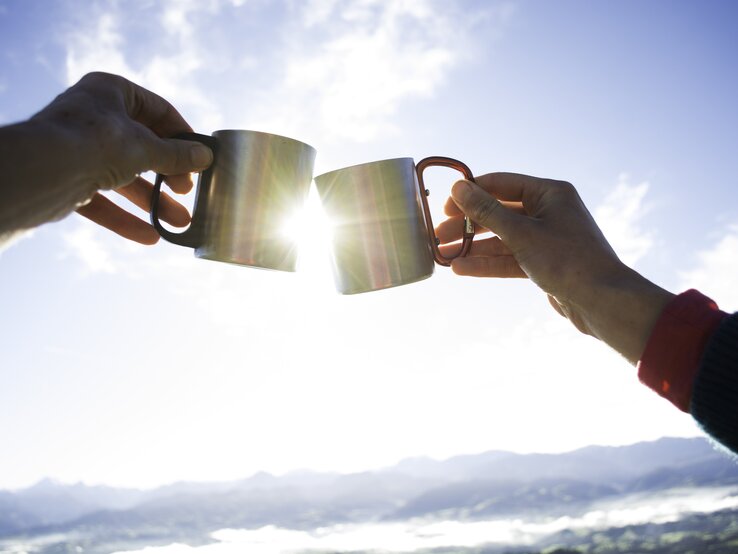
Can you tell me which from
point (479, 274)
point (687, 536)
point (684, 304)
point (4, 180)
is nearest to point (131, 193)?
point (4, 180)

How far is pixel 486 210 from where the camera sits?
9.05 ft

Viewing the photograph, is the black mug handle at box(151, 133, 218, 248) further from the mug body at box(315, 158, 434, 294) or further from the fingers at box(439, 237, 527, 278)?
the fingers at box(439, 237, 527, 278)

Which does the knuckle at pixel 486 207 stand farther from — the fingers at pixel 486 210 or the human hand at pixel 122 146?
the human hand at pixel 122 146

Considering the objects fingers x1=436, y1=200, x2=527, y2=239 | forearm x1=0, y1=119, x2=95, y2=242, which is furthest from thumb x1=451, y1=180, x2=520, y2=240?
forearm x1=0, y1=119, x2=95, y2=242

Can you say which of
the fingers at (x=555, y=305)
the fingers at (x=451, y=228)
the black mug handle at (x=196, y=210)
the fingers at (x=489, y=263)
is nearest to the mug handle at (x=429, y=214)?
the fingers at (x=489, y=263)

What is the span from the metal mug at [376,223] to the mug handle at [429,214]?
0.30 ft

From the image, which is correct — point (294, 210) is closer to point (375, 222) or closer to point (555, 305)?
point (375, 222)

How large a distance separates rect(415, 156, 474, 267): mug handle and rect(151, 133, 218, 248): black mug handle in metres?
0.96

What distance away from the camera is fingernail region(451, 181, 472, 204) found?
→ 284 centimetres

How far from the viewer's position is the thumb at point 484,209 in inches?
105

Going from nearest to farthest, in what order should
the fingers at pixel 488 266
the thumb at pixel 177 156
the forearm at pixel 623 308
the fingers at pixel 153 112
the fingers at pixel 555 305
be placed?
the forearm at pixel 623 308, the thumb at pixel 177 156, the fingers at pixel 153 112, the fingers at pixel 555 305, the fingers at pixel 488 266

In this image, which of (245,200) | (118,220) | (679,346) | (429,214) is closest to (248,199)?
(245,200)

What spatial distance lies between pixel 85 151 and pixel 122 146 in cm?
18

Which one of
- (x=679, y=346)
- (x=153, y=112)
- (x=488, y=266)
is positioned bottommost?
(x=679, y=346)
